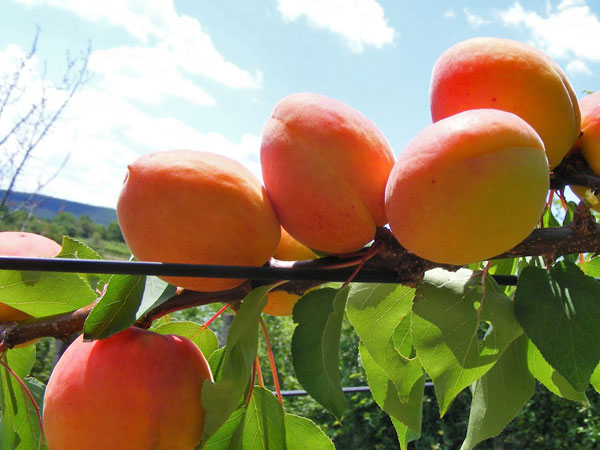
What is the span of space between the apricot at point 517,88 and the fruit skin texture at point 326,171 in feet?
0.27

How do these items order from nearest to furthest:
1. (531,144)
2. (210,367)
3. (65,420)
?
(531,144)
(65,420)
(210,367)

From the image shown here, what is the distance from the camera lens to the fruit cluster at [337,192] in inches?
14.9

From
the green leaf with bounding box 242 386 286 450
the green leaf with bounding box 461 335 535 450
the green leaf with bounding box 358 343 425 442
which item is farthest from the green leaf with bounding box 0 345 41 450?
the green leaf with bounding box 461 335 535 450

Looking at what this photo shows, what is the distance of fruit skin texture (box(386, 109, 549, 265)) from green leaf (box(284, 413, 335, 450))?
27 centimetres

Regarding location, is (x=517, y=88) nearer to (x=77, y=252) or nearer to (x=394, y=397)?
(x=394, y=397)

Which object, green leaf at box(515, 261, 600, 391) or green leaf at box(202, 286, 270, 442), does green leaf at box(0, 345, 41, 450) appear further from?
green leaf at box(515, 261, 600, 391)

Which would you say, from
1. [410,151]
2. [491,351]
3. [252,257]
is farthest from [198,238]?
[491,351]

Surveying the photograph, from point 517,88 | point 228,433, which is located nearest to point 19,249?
point 228,433

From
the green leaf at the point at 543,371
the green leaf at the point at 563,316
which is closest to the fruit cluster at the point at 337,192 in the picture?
the green leaf at the point at 563,316

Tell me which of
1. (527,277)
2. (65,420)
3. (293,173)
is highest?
(293,173)

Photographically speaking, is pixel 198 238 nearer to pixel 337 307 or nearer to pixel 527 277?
pixel 337 307

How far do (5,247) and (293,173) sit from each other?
1.22ft

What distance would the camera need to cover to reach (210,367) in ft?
1.95

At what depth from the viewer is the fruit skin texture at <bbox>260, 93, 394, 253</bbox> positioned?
1.43 feet
